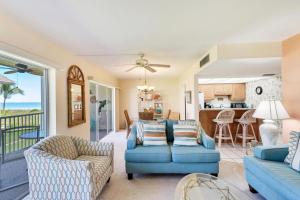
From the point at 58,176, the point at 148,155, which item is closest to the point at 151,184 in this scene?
the point at 148,155

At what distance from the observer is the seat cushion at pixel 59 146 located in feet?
7.72

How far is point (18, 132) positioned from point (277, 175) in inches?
132

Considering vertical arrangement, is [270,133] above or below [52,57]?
below

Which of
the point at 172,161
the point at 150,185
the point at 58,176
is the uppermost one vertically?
the point at 58,176

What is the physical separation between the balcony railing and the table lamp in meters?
3.67

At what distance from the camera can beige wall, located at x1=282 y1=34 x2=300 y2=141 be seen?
3.09 metres

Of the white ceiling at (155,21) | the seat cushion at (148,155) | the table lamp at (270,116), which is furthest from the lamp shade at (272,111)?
the seat cushion at (148,155)

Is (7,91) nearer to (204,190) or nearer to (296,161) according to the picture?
(204,190)

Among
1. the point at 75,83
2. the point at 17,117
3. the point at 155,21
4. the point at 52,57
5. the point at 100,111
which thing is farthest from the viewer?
the point at 100,111

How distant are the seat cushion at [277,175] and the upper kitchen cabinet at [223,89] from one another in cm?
589

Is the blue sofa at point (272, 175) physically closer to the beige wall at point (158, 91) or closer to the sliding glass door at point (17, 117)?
the sliding glass door at point (17, 117)

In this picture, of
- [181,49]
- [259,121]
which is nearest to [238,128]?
[259,121]

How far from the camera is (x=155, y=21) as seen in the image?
252 cm

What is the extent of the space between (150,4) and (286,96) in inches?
115
